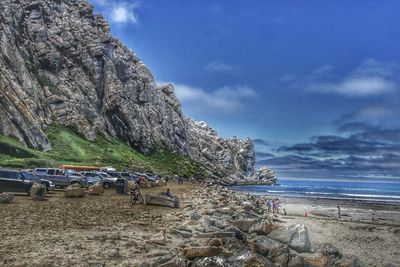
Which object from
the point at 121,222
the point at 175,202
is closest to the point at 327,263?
the point at 121,222

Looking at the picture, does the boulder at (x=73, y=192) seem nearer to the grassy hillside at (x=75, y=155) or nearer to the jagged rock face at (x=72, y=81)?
the grassy hillside at (x=75, y=155)

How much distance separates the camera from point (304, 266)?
15086 millimetres

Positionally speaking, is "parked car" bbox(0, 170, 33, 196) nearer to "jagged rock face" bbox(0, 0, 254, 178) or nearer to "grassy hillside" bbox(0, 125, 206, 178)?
"grassy hillside" bbox(0, 125, 206, 178)

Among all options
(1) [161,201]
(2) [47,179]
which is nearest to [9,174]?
(2) [47,179]

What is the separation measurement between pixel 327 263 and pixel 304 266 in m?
1.24

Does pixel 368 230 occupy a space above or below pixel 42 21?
below

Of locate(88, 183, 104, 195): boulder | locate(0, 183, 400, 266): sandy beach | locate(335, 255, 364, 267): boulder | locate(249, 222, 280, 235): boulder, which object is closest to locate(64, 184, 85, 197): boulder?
locate(88, 183, 104, 195): boulder

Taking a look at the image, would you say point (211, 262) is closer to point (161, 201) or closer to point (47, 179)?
point (161, 201)

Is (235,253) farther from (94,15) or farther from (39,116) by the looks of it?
(94,15)

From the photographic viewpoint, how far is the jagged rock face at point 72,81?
102 m

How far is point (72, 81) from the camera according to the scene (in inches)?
5448

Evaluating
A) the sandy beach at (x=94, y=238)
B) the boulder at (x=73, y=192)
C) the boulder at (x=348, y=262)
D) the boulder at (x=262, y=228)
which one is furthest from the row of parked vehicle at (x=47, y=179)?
the boulder at (x=348, y=262)

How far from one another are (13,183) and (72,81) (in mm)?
112910

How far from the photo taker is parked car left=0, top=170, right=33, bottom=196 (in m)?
31.8
